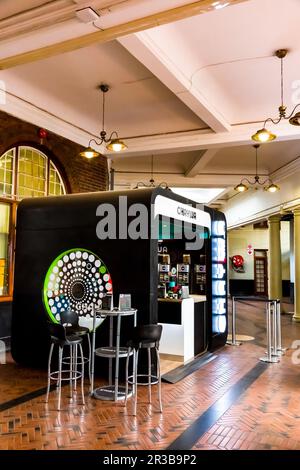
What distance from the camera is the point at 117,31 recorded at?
422 centimetres

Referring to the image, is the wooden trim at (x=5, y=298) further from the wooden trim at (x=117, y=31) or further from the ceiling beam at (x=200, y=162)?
the ceiling beam at (x=200, y=162)

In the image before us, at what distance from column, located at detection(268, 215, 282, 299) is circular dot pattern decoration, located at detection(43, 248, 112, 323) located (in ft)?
27.2

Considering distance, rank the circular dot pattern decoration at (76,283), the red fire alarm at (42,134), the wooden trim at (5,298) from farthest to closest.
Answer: the red fire alarm at (42,134), the wooden trim at (5,298), the circular dot pattern decoration at (76,283)

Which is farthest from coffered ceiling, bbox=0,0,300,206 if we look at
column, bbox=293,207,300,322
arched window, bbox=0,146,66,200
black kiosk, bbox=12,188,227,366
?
black kiosk, bbox=12,188,227,366

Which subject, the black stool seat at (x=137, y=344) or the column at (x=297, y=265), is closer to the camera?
the black stool seat at (x=137, y=344)

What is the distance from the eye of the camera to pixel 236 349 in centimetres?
714

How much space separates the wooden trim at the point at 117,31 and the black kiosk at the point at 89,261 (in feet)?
6.07

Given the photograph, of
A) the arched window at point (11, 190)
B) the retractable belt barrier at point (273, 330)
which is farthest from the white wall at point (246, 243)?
the arched window at point (11, 190)

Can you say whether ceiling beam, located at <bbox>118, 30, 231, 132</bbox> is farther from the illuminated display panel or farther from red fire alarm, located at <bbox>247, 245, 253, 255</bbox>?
red fire alarm, located at <bbox>247, 245, 253, 255</bbox>

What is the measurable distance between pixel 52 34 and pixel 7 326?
4643 mm

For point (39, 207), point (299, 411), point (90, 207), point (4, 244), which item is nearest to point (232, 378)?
point (299, 411)

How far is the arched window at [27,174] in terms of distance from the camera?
695 centimetres

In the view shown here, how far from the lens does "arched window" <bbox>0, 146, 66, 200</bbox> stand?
274 inches

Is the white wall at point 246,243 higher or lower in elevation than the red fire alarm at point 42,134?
lower
